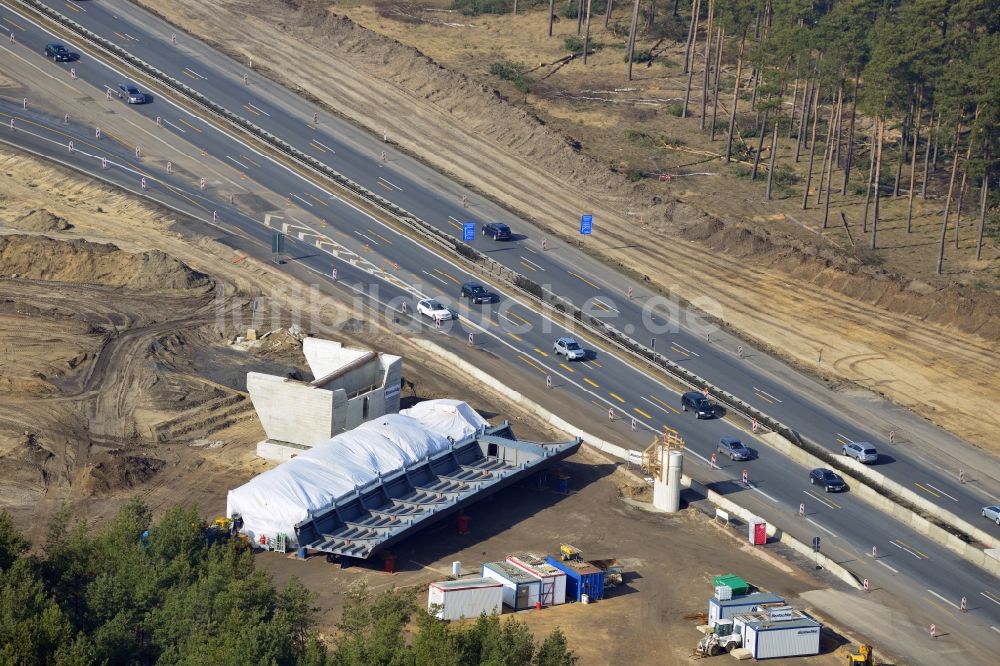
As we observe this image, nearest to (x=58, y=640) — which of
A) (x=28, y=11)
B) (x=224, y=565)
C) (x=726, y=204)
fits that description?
(x=224, y=565)

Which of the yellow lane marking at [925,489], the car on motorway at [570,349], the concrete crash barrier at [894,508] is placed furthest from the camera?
the car on motorway at [570,349]

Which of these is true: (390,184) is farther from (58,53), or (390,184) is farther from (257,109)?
(58,53)

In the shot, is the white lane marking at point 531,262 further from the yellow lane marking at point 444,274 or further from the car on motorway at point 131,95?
the car on motorway at point 131,95

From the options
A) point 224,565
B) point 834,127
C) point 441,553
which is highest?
point 834,127

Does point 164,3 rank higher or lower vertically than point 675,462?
higher

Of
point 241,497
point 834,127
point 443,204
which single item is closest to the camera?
point 241,497

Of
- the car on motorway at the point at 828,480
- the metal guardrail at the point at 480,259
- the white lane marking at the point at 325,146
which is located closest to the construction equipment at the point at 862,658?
the metal guardrail at the point at 480,259

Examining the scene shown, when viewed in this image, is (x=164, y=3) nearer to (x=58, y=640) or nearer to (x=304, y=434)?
(x=304, y=434)
